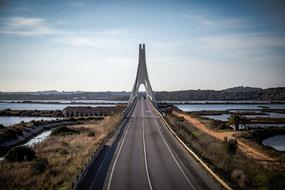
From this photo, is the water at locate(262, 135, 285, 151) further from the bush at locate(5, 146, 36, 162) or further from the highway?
the bush at locate(5, 146, 36, 162)

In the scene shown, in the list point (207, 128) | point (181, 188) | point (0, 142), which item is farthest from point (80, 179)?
point (207, 128)

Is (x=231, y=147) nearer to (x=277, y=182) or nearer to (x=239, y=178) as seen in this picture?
(x=239, y=178)

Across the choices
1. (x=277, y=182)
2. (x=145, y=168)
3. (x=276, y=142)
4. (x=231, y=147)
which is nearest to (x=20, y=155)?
(x=145, y=168)

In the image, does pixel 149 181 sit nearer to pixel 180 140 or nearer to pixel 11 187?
pixel 11 187

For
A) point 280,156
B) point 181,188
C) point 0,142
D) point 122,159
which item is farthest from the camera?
point 0,142

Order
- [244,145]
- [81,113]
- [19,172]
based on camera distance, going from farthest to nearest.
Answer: [81,113], [244,145], [19,172]

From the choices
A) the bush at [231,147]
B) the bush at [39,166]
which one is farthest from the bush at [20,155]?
the bush at [231,147]

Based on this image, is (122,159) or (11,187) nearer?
(11,187)
